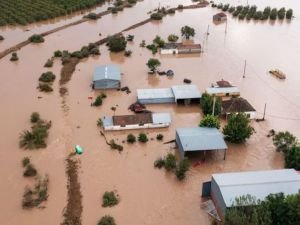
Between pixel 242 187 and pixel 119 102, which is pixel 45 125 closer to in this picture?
pixel 119 102

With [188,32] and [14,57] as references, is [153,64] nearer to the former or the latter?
[188,32]

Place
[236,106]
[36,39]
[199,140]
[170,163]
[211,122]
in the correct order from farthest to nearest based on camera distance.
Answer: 1. [36,39]
2. [236,106]
3. [211,122]
4. [199,140]
5. [170,163]

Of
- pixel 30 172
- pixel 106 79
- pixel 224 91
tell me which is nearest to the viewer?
pixel 30 172

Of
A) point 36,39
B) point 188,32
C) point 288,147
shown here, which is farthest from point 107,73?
point 288,147

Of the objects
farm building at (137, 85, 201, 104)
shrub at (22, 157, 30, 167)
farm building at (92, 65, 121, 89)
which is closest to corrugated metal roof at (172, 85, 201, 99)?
farm building at (137, 85, 201, 104)

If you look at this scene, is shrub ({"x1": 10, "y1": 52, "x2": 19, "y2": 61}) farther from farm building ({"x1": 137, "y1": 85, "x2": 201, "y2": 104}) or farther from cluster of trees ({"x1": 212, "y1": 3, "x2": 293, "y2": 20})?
cluster of trees ({"x1": 212, "y1": 3, "x2": 293, "y2": 20})

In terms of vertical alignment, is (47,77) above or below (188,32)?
below

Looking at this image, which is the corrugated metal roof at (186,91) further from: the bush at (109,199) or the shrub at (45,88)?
the bush at (109,199)

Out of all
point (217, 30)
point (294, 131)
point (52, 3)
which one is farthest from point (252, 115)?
point (52, 3)
